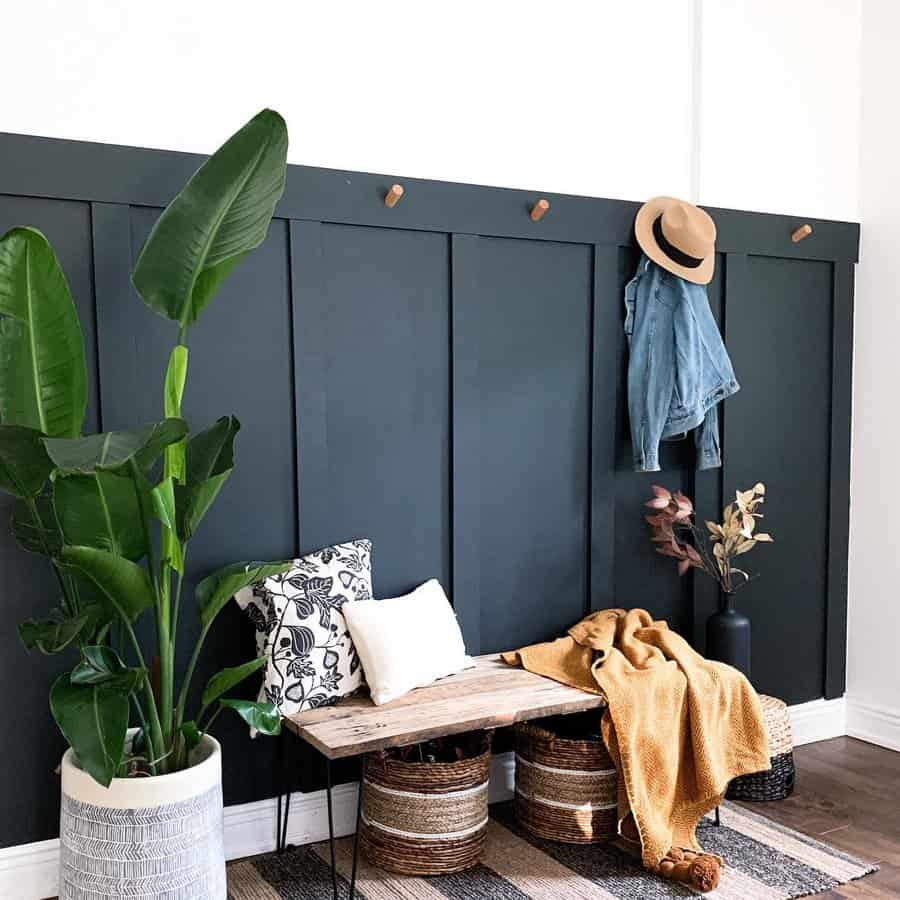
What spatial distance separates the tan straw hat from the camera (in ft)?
11.3

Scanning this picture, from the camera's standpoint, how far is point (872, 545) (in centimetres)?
403

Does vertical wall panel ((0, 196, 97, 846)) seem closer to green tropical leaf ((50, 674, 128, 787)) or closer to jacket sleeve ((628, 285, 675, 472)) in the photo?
green tropical leaf ((50, 674, 128, 787))

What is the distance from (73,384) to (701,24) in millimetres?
2499

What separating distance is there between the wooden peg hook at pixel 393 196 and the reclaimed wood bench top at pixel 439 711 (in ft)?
4.51

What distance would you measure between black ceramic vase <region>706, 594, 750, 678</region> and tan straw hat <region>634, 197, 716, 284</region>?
43.5 inches

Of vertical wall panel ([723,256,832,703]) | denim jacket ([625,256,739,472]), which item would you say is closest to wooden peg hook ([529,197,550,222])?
denim jacket ([625,256,739,472])

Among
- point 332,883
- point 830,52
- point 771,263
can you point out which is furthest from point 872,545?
point 332,883

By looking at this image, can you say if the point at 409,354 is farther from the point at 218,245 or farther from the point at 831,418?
the point at 831,418

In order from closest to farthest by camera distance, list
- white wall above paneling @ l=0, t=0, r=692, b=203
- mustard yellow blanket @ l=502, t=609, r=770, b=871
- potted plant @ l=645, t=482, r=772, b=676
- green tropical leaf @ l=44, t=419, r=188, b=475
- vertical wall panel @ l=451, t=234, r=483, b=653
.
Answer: green tropical leaf @ l=44, t=419, r=188, b=475
white wall above paneling @ l=0, t=0, r=692, b=203
mustard yellow blanket @ l=502, t=609, r=770, b=871
vertical wall panel @ l=451, t=234, r=483, b=653
potted plant @ l=645, t=482, r=772, b=676

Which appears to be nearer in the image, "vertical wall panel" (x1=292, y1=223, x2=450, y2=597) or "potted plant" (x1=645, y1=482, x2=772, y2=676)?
"vertical wall panel" (x1=292, y1=223, x2=450, y2=597)

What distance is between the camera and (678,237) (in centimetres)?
345

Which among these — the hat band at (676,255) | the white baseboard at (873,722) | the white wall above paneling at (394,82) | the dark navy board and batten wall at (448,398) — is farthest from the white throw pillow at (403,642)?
the white baseboard at (873,722)

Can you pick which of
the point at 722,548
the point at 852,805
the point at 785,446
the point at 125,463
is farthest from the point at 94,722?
the point at 785,446

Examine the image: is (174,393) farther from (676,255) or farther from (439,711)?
(676,255)
